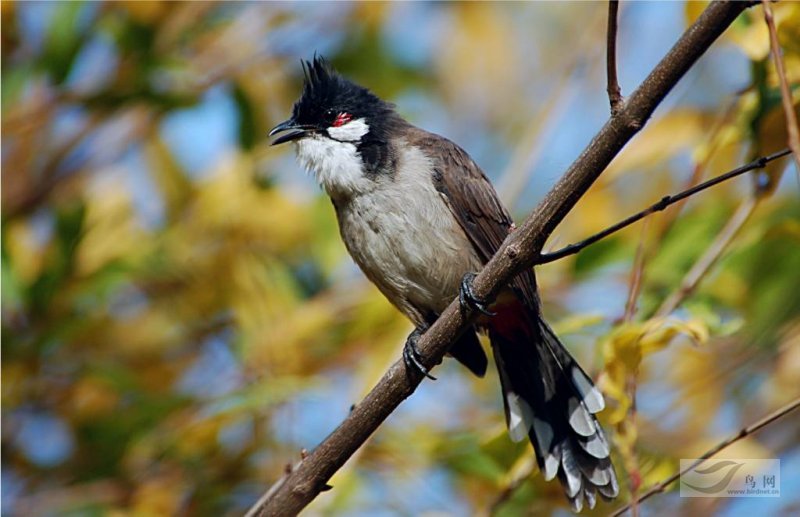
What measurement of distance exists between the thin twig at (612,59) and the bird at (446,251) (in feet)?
4.30

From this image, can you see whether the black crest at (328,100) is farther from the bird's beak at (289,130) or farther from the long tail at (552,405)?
the long tail at (552,405)

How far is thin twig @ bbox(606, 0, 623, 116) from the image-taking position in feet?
6.46

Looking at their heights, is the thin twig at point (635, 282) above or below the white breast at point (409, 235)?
→ below

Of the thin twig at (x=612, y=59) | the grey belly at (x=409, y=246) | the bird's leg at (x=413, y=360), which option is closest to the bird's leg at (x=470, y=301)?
the bird's leg at (x=413, y=360)

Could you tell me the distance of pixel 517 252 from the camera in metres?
2.24

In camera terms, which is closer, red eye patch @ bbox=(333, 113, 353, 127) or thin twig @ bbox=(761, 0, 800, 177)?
thin twig @ bbox=(761, 0, 800, 177)

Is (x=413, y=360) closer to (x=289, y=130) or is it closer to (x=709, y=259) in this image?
(x=709, y=259)

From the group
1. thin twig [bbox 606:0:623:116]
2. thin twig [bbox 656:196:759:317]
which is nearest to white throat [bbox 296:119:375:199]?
thin twig [bbox 656:196:759:317]

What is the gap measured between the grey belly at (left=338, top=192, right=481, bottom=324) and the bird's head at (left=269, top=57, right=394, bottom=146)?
0.37m

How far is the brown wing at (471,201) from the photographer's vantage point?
348cm

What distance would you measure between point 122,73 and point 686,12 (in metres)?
2.12

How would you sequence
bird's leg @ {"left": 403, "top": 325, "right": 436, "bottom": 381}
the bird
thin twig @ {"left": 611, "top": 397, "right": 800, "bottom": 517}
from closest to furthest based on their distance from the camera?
1. thin twig @ {"left": 611, "top": 397, "right": 800, "bottom": 517}
2. bird's leg @ {"left": 403, "top": 325, "right": 436, "bottom": 381}
3. the bird

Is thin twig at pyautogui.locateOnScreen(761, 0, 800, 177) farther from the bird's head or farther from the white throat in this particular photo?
the bird's head

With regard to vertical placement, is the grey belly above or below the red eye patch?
below
